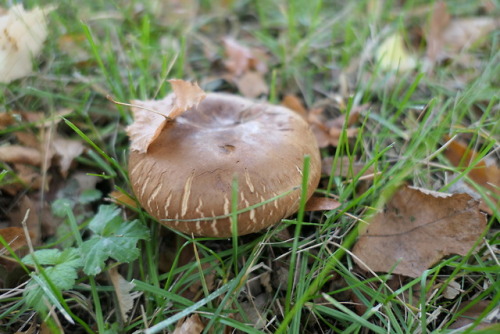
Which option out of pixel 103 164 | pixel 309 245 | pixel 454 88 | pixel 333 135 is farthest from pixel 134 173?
pixel 454 88

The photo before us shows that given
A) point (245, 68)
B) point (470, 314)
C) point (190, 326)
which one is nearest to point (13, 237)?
point (190, 326)

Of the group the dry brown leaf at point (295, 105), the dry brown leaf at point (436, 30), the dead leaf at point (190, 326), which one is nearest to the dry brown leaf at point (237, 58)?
the dry brown leaf at point (295, 105)

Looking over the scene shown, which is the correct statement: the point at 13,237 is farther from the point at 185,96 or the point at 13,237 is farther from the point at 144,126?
the point at 185,96

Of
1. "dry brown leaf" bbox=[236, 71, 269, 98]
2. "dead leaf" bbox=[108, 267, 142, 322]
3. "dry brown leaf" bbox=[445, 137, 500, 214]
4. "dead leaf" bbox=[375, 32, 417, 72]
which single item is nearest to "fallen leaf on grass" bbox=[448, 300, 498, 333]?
"dry brown leaf" bbox=[445, 137, 500, 214]

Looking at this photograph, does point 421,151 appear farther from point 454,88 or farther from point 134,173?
point 134,173

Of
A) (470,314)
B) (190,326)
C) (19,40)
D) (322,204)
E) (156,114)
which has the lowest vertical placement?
(470,314)

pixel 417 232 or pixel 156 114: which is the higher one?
pixel 156 114

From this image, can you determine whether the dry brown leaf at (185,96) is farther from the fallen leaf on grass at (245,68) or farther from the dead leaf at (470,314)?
the dead leaf at (470,314)
